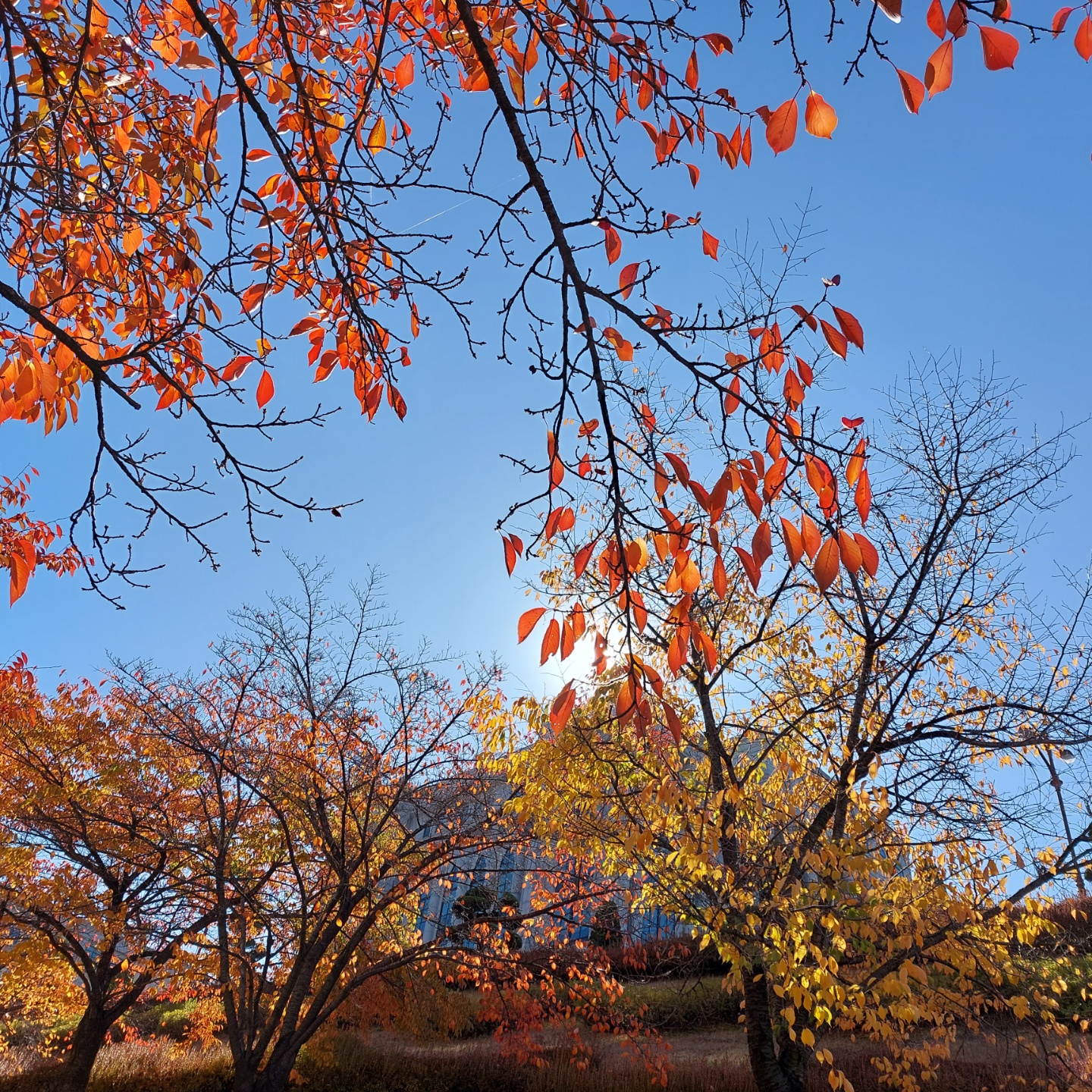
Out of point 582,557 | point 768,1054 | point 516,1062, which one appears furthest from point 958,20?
point 516,1062

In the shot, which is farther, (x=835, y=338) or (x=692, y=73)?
(x=692, y=73)

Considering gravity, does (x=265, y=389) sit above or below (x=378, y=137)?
below

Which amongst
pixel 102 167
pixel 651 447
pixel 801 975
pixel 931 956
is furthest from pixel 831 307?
pixel 931 956

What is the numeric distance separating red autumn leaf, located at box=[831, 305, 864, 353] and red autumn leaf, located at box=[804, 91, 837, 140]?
59 centimetres

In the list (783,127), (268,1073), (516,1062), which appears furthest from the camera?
(516,1062)

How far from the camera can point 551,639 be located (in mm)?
2156

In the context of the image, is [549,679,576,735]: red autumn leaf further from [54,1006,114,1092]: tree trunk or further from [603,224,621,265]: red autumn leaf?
[54,1006,114,1092]: tree trunk

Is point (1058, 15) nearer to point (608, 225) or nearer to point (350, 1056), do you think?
point (608, 225)

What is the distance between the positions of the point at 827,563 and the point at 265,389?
2.31 metres

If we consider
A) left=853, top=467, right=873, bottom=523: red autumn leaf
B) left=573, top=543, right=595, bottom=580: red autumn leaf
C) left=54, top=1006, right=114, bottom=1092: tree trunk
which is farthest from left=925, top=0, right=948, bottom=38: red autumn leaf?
left=54, top=1006, right=114, bottom=1092: tree trunk

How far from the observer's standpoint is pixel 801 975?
15.5ft

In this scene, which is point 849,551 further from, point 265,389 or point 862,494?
point 265,389

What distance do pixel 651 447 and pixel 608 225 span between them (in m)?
0.79

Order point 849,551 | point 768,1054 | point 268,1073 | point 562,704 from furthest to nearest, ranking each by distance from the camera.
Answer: point 268,1073
point 768,1054
point 562,704
point 849,551
